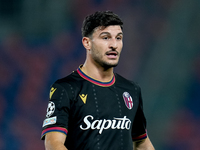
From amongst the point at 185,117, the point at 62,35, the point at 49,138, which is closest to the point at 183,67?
the point at 185,117

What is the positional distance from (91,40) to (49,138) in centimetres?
78

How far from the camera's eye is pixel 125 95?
113 inches

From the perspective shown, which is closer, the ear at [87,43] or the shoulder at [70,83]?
the shoulder at [70,83]

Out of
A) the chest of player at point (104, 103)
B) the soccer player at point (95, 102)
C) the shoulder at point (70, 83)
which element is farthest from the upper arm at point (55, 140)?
the shoulder at point (70, 83)

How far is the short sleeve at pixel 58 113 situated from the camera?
8.05 ft

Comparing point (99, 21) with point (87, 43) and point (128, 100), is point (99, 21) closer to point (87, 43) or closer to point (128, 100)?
point (87, 43)

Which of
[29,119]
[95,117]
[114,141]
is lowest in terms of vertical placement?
[29,119]

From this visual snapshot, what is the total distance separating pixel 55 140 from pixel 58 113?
0.18 meters

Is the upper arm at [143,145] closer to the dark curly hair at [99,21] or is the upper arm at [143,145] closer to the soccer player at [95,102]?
the soccer player at [95,102]

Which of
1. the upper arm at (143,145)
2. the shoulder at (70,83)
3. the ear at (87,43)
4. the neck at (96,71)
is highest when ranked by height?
the ear at (87,43)

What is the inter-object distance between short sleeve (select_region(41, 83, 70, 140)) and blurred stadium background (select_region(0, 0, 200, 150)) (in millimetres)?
3437

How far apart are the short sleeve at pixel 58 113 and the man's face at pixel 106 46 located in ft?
1.15

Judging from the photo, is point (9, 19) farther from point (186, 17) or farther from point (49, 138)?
point (49, 138)

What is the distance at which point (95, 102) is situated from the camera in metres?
2.68
